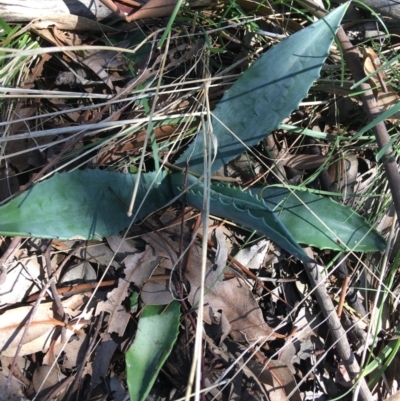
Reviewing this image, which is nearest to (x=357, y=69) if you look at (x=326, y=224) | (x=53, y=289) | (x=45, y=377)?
(x=326, y=224)

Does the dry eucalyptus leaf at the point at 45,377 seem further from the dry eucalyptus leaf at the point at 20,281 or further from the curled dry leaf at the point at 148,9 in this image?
the curled dry leaf at the point at 148,9

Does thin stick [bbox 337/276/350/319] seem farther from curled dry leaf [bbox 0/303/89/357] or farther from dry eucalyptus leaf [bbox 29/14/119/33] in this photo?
dry eucalyptus leaf [bbox 29/14/119/33]

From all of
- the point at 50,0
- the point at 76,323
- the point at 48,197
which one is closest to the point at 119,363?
the point at 76,323

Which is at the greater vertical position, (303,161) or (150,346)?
(303,161)

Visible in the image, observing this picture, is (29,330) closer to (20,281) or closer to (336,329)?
(20,281)

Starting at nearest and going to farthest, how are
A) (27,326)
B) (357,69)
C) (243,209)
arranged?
(243,209) → (27,326) → (357,69)

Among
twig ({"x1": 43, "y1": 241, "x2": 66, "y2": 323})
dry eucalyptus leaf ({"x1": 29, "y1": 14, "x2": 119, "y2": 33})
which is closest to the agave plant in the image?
twig ({"x1": 43, "y1": 241, "x2": 66, "y2": 323})
